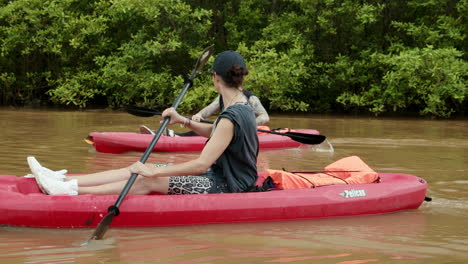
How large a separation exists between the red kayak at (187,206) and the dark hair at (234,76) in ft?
2.52

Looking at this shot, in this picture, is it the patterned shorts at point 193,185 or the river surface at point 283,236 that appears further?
the patterned shorts at point 193,185

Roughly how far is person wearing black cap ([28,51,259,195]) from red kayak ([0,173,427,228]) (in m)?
0.09

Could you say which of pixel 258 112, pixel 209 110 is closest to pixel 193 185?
pixel 209 110

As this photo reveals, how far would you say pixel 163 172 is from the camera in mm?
4258

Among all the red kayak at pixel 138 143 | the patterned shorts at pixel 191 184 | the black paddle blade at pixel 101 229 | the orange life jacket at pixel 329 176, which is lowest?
the red kayak at pixel 138 143

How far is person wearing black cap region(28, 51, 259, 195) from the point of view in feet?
13.7

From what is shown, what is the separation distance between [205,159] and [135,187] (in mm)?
574

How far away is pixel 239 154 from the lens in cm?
430

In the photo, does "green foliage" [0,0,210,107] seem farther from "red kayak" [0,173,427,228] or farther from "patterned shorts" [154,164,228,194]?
"patterned shorts" [154,164,228,194]

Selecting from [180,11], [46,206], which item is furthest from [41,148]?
[180,11]

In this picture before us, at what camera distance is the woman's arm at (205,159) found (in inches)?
164

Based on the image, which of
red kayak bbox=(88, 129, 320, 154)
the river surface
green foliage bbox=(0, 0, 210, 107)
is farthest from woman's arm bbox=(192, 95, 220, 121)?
green foliage bbox=(0, 0, 210, 107)

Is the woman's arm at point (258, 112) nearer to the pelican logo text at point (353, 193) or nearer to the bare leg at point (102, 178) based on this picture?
the pelican logo text at point (353, 193)

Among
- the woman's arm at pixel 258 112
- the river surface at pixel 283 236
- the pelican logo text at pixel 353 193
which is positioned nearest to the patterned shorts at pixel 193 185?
the river surface at pixel 283 236
